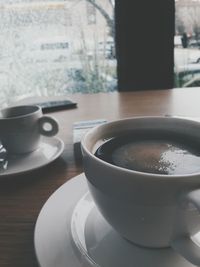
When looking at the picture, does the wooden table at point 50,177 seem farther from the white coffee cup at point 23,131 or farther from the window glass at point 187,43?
the window glass at point 187,43

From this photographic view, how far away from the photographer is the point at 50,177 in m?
0.51

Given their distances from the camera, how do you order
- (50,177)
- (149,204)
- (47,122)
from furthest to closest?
(47,122)
(50,177)
(149,204)

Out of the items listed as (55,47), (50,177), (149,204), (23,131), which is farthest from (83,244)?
(55,47)

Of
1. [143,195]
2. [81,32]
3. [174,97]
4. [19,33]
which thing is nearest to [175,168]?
[143,195]

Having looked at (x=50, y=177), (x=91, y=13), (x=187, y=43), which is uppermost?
(x=91, y=13)

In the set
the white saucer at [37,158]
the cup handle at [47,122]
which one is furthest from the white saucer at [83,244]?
the cup handle at [47,122]

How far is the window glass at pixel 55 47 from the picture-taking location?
191cm

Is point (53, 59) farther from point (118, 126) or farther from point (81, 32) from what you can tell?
point (118, 126)

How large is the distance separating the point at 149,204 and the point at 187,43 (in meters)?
1.90

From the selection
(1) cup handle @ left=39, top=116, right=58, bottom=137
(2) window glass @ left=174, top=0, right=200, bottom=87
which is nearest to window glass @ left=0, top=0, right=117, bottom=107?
(2) window glass @ left=174, top=0, right=200, bottom=87

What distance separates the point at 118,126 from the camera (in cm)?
41

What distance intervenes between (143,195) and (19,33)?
6.45 feet

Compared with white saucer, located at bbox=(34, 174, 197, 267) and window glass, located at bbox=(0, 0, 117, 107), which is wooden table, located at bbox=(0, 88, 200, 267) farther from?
window glass, located at bbox=(0, 0, 117, 107)

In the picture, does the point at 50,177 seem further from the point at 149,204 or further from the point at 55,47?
the point at 55,47
